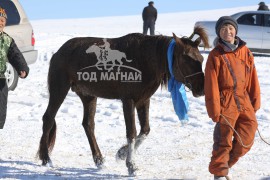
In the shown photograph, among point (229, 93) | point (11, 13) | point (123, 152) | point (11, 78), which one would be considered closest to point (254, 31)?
point (11, 13)

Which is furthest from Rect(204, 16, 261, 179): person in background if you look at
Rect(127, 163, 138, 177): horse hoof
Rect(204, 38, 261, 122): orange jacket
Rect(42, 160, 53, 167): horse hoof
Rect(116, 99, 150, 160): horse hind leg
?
Rect(42, 160, 53, 167): horse hoof

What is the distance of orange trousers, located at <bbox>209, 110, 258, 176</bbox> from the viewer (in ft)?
16.1

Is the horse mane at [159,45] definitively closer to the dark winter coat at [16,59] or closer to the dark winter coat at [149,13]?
the dark winter coat at [16,59]

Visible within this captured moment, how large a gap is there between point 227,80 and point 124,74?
1455 mm

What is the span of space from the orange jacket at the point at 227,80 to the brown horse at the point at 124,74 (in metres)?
0.43

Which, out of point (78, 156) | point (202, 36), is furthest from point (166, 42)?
point (78, 156)

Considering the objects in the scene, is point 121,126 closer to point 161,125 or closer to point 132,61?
point 161,125

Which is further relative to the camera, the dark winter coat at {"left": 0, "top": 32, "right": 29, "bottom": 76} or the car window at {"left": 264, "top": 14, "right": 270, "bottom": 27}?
the car window at {"left": 264, "top": 14, "right": 270, "bottom": 27}

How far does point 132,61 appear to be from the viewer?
5.85 m

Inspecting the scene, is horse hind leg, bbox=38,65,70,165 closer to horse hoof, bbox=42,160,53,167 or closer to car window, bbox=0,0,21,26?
horse hoof, bbox=42,160,53,167

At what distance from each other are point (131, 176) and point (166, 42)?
1.46m

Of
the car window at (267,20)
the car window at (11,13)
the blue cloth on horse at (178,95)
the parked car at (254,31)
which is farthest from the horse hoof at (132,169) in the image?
the car window at (267,20)

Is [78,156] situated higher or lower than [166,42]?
lower

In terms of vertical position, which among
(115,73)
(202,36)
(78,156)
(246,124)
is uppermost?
(202,36)
